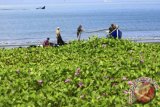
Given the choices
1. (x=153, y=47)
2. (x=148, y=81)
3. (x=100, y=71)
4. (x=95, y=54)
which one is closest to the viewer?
(x=148, y=81)

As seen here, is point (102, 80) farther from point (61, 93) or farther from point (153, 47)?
point (153, 47)

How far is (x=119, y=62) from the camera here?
15.0 m

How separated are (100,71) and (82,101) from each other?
368 centimetres

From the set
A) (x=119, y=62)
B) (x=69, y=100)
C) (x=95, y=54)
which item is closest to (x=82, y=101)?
(x=69, y=100)

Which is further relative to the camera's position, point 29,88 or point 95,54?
point 95,54

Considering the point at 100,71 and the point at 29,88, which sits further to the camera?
the point at 100,71

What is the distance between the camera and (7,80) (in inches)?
504

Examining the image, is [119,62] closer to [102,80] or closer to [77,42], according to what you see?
[102,80]

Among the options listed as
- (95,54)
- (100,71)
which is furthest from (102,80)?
(95,54)

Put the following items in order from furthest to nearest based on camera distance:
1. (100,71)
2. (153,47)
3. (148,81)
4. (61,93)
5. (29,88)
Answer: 1. (153,47)
2. (100,71)
3. (29,88)
4. (61,93)
5. (148,81)

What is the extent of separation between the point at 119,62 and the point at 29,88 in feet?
12.8

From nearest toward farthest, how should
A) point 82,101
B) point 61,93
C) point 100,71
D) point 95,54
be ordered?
point 82,101
point 61,93
point 100,71
point 95,54

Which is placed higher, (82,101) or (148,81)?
(148,81)

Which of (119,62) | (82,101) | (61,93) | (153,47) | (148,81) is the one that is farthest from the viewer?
(153,47)
